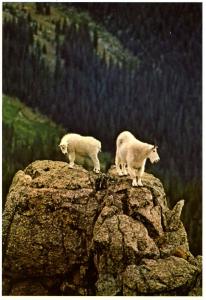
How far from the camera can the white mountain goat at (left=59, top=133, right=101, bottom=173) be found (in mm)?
10156

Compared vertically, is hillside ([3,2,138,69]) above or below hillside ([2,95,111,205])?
above

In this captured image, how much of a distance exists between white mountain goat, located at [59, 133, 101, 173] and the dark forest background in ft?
1.68

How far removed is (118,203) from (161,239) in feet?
2.79

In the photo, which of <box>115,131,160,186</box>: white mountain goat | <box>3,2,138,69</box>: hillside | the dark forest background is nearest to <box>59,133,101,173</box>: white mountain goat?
<box>115,131,160,186</box>: white mountain goat

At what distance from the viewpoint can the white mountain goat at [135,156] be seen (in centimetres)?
991

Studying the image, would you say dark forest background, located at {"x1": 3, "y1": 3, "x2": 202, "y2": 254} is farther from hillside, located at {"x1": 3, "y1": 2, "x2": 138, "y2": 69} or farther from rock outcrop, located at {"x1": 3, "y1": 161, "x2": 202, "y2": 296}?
rock outcrop, located at {"x1": 3, "y1": 161, "x2": 202, "y2": 296}

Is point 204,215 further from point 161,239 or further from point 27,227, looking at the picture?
point 27,227

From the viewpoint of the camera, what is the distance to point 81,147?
10195 mm

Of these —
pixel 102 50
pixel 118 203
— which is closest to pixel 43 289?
pixel 118 203

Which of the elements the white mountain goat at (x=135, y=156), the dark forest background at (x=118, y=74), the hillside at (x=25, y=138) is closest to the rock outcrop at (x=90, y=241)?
the white mountain goat at (x=135, y=156)

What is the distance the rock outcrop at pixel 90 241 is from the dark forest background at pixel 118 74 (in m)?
0.85

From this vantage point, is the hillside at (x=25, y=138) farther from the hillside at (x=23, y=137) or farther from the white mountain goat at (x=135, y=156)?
the white mountain goat at (x=135, y=156)

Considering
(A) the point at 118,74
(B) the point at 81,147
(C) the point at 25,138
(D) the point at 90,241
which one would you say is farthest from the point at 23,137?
(D) the point at 90,241

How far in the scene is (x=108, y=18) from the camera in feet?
36.4
